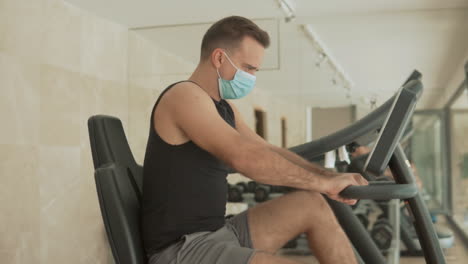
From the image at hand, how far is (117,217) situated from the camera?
1.18 meters

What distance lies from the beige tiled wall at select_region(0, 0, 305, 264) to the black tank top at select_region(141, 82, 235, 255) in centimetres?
179

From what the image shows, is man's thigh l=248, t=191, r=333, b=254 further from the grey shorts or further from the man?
the grey shorts

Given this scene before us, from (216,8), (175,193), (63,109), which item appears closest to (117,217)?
(175,193)

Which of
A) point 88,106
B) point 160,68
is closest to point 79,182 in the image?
point 88,106

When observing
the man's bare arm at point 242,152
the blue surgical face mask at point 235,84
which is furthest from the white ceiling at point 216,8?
the man's bare arm at point 242,152

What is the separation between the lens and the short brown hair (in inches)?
59.1

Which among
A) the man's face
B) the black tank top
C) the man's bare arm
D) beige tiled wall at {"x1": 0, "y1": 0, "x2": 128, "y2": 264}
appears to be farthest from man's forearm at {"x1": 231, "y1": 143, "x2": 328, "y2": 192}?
beige tiled wall at {"x1": 0, "y1": 0, "x2": 128, "y2": 264}

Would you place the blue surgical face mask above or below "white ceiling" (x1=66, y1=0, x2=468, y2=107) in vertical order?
below

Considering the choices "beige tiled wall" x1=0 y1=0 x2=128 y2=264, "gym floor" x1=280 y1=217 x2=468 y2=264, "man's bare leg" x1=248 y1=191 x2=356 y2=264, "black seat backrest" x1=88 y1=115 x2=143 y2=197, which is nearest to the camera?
"black seat backrest" x1=88 y1=115 x2=143 y2=197

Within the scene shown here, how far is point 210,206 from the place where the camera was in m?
1.33

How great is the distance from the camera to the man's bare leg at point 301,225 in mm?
1374

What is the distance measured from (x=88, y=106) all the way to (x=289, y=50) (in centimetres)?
140

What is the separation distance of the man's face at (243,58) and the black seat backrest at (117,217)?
429 mm

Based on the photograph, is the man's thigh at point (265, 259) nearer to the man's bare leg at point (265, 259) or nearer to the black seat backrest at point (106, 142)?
the man's bare leg at point (265, 259)
